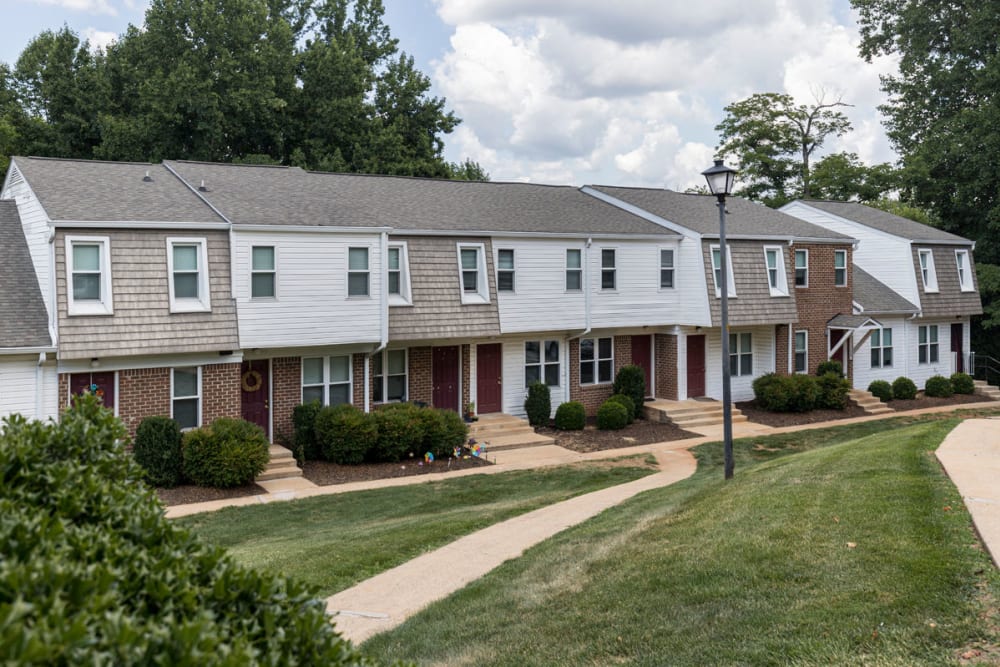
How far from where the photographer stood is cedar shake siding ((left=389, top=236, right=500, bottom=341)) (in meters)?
20.5

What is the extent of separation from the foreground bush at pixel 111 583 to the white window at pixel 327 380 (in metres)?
15.5

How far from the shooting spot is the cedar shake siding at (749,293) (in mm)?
25141

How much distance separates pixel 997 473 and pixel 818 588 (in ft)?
17.4

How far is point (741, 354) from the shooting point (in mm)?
27656

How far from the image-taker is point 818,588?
6957mm

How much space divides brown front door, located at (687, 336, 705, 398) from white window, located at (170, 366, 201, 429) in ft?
50.3

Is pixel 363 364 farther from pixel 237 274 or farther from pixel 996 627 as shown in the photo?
pixel 996 627

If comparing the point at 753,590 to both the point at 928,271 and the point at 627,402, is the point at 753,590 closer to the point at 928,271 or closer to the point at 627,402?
the point at 627,402

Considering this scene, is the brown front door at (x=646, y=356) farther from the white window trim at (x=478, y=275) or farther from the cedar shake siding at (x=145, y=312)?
the cedar shake siding at (x=145, y=312)

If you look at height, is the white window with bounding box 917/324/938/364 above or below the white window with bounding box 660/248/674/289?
below

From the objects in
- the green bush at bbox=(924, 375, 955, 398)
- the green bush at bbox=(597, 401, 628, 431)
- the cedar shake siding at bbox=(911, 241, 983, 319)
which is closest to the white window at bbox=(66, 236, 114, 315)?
the green bush at bbox=(597, 401, 628, 431)

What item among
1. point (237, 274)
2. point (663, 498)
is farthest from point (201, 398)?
point (663, 498)

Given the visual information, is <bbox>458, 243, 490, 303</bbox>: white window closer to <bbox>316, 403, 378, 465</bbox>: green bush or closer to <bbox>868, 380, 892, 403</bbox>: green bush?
<bbox>316, 403, 378, 465</bbox>: green bush

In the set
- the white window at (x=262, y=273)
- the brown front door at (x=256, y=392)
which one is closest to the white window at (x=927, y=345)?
the brown front door at (x=256, y=392)
